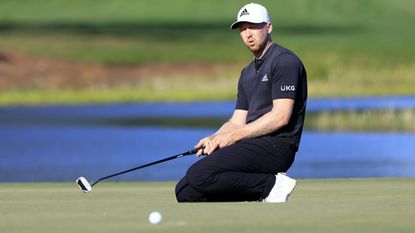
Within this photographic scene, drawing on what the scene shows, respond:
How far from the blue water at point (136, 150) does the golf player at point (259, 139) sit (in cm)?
877

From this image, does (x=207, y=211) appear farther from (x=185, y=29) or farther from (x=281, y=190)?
(x=185, y=29)

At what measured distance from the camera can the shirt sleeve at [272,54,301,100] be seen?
420 inches

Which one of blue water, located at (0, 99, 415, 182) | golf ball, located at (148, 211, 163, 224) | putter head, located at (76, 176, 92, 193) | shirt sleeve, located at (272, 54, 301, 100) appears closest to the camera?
golf ball, located at (148, 211, 163, 224)

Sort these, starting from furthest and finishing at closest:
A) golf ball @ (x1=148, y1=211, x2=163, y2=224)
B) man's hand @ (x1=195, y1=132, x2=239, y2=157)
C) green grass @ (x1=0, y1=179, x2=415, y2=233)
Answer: man's hand @ (x1=195, y1=132, x2=239, y2=157)
golf ball @ (x1=148, y1=211, x2=163, y2=224)
green grass @ (x1=0, y1=179, x2=415, y2=233)

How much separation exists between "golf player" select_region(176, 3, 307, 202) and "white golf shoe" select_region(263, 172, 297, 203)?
0.01m

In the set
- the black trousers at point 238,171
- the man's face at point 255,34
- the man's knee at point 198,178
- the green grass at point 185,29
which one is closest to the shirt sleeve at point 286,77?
the man's face at point 255,34

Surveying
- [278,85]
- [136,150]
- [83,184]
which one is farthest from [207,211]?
[136,150]

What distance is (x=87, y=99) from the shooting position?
2019 inches

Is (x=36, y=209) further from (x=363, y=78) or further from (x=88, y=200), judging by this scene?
(x=363, y=78)

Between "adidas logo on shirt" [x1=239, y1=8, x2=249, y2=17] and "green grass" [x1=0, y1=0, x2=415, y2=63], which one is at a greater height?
"green grass" [x1=0, y1=0, x2=415, y2=63]

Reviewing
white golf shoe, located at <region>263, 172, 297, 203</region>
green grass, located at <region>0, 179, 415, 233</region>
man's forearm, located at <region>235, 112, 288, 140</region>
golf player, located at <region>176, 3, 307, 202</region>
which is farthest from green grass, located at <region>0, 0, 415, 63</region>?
white golf shoe, located at <region>263, 172, 297, 203</region>

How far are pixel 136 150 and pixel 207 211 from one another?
18.2m

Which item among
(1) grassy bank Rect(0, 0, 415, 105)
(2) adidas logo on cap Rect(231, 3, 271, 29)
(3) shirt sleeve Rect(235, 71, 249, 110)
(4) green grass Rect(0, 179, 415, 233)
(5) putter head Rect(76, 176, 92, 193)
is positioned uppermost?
(1) grassy bank Rect(0, 0, 415, 105)

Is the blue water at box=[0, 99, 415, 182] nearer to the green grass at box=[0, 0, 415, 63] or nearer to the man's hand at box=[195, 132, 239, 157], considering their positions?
the man's hand at box=[195, 132, 239, 157]
